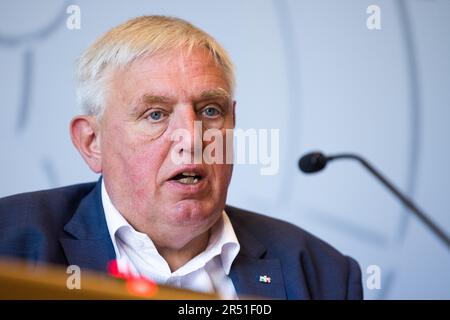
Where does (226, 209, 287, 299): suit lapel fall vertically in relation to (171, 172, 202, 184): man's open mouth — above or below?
below

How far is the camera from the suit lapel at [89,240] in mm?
1717

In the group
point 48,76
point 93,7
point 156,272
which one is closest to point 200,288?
point 156,272

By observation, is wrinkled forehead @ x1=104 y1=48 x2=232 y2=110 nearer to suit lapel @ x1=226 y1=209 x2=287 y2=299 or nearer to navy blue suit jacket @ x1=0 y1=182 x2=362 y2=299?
navy blue suit jacket @ x1=0 y1=182 x2=362 y2=299

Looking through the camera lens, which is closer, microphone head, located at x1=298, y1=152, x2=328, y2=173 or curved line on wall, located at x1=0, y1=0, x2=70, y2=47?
microphone head, located at x1=298, y1=152, x2=328, y2=173

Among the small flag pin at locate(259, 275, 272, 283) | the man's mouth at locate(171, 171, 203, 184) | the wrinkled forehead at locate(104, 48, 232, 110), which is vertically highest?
the wrinkled forehead at locate(104, 48, 232, 110)

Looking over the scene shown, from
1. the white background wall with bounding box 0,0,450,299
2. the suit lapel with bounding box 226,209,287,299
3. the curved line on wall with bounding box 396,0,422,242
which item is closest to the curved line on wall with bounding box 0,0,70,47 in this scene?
the white background wall with bounding box 0,0,450,299

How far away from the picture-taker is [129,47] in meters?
1.75

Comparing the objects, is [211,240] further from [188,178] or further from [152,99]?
[152,99]

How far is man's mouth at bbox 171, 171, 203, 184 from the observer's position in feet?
5.82

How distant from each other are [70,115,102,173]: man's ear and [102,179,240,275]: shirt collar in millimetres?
69

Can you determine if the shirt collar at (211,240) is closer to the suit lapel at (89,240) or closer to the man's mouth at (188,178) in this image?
the suit lapel at (89,240)

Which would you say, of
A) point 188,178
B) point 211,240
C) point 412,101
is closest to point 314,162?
point 188,178

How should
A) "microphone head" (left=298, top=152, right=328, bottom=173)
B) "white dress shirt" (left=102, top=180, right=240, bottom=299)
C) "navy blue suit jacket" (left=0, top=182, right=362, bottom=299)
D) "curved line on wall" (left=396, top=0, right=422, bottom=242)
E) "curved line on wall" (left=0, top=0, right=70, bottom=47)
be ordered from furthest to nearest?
"curved line on wall" (left=396, top=0, right=422, bottom=242), "curved line on wall" (left=0, top=0, right=70, bottom=47), "white dress shirt" (left=102, top=180, right=240, bottom=299), "navy blue suit jacket" (left=0, top=182, right=362, bottom=299), "microphone head" (left=298, top=152, right=328, bottom=173)

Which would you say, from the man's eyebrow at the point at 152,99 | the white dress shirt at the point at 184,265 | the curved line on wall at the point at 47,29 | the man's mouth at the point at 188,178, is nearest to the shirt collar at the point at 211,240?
the white dress shirt at the point at 184,265
